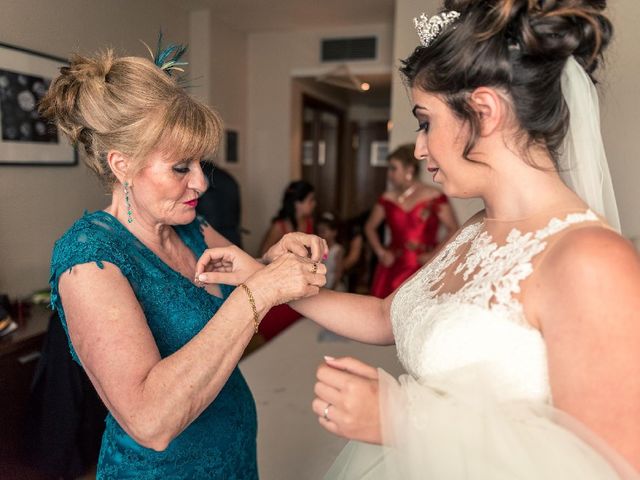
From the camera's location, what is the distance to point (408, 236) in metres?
3.88

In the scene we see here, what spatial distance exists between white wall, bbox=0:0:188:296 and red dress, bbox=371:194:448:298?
7.02ft

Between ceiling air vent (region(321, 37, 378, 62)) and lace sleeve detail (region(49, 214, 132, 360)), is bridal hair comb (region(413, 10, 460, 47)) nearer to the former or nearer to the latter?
lace sleeve detail (region(49, 214, 132, 360))

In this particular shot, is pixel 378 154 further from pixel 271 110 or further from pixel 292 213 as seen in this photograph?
pixel 292 213

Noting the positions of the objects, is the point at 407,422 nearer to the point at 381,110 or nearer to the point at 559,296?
the point at 559,296

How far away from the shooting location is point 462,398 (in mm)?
859

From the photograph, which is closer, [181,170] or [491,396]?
[491,396]

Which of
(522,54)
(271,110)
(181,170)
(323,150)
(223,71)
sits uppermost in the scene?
(223,71)

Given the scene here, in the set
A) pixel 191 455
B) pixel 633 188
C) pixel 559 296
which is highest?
pixel 633 188

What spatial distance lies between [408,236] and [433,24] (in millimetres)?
2979

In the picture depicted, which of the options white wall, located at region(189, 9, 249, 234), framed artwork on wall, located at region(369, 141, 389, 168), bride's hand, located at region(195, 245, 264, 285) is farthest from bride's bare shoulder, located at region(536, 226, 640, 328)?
framed artwork on wall, located at region(369, 141, 389, 168)

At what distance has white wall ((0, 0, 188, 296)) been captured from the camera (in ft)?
9.36

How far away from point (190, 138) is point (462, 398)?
77 cm

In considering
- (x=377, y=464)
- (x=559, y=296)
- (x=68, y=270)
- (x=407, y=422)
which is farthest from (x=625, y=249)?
(x=68, y=270)

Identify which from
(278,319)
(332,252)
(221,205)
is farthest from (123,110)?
(332,252)
